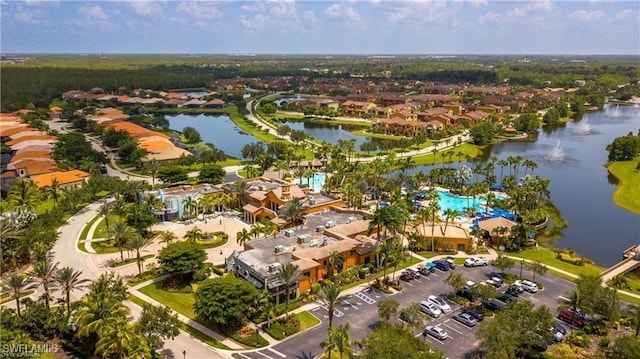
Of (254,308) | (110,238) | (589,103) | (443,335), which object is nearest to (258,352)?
(254,308)

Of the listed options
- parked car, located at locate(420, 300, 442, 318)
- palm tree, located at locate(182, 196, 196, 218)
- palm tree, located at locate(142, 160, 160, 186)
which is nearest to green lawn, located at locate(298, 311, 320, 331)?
parked car, located at locate(420, 300, 442, 318)

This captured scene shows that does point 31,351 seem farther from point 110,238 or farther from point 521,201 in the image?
point 521,201

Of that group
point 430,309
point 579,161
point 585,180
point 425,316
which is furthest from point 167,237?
point 579,161

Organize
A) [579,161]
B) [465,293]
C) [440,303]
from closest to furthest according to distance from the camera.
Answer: [440,303] → [465,293] → [579,161]

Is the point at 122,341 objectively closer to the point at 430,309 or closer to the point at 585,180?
the point at 430,309

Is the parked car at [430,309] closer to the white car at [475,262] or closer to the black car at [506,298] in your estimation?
the black car at [506,298]

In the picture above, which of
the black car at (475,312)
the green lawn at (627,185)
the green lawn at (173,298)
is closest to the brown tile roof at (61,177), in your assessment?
the green lawn at (173,298)
